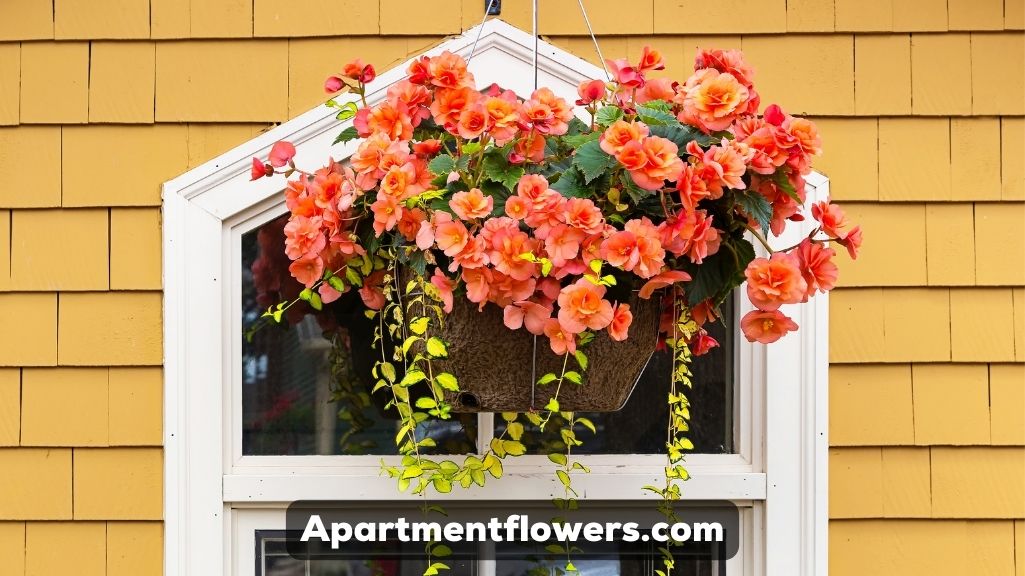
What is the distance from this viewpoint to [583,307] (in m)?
1.29

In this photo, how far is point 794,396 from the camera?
1861mm

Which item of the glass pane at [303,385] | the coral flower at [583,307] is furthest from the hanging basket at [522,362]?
the glass pane at [303,385]

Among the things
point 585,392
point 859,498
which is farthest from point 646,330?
point 859,498

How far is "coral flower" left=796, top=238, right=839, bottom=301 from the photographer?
1384mm

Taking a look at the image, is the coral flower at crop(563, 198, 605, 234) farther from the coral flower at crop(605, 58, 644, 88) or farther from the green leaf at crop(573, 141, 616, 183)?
the coral flower at crop(605, 58, 644, 88)

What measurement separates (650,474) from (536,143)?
78 centimetres

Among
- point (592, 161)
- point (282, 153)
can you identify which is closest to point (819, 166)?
point (592, 161)

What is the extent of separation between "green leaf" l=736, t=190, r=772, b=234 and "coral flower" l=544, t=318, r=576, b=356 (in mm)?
307

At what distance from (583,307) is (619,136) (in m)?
0.24

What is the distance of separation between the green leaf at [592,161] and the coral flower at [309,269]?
1.38 feet

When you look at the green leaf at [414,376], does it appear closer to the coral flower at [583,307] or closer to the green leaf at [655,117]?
the coral flower at [583,307]

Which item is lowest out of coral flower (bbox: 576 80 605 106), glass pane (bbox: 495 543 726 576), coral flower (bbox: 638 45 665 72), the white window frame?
glass pane (bbox: 495 543 726 576)

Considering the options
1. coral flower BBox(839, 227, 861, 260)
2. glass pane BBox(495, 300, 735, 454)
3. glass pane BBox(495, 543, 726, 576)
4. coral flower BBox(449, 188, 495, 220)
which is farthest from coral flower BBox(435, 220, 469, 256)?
glass pane BBox(495, 543, 726, 576)

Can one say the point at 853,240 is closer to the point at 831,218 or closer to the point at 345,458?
the point at 831,218
